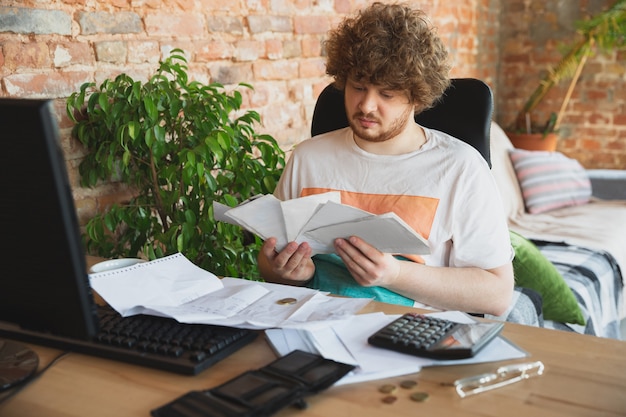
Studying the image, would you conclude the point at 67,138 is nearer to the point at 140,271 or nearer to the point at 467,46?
the point at 140,271

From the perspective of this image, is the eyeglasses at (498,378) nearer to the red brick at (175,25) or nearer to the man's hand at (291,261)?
the man's hand at (291,261)

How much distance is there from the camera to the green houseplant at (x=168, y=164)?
6.54ft

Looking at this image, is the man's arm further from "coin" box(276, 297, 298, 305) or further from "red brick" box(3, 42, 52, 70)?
"red brick" box(3, 42, 52, 70)

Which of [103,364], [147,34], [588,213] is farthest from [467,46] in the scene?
[103,364]

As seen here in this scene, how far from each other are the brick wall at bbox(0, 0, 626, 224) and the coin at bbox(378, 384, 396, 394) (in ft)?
4.66

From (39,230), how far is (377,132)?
95 centimetres

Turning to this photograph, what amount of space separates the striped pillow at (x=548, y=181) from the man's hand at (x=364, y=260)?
8.01 feet

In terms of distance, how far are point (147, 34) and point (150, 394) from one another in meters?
1.61

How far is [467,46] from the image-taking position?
4430 millimetres

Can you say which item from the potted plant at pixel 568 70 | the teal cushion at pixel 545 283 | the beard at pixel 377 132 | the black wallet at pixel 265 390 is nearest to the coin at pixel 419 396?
the black wallet at pixel 265 390

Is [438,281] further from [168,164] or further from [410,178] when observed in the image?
[168,164]

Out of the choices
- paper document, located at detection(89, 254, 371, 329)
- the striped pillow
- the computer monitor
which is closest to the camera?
the computer monitor

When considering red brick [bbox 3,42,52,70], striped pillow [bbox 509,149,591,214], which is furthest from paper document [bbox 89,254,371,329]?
striped pillow [bbox 509,149,591,214]

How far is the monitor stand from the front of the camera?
1.01 metres
